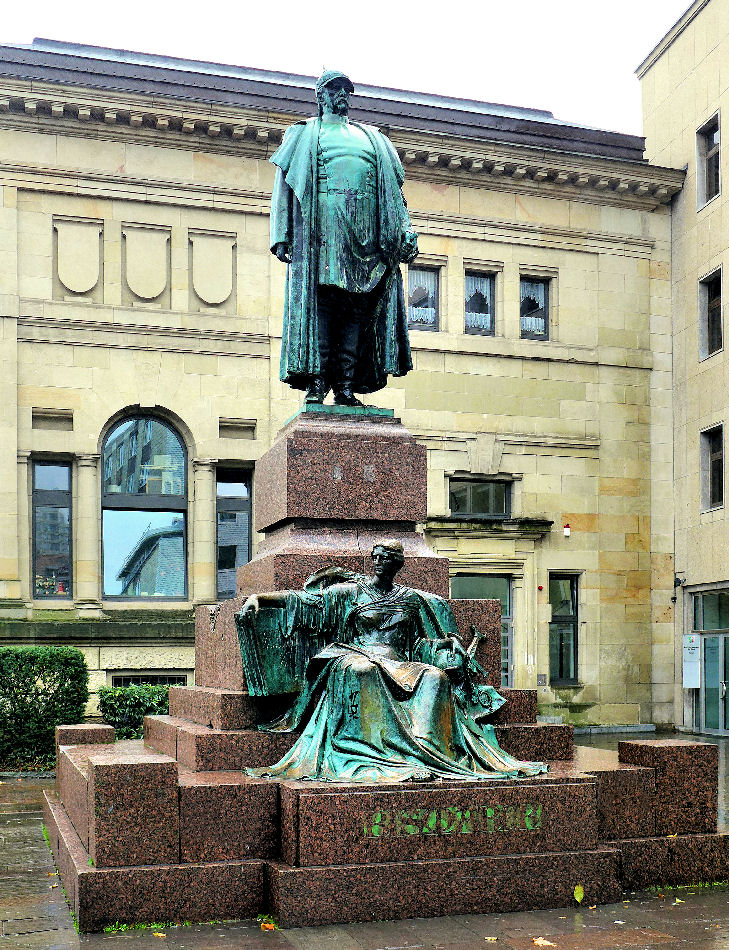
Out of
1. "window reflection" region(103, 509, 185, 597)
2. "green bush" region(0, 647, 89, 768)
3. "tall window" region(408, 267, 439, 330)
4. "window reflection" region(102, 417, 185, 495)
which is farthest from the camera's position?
"tall window" region(408, 267, 439, 330)

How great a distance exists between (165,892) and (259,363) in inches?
732

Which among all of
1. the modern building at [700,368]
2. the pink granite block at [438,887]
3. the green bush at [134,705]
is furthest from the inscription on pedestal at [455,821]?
the modern building at [700,368]

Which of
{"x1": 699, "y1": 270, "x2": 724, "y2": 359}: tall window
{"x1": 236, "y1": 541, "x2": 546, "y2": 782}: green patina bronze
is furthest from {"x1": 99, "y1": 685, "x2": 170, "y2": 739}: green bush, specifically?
{"x1": 699, "y1": 270, "x2": 724, "y2": 359}: tall window

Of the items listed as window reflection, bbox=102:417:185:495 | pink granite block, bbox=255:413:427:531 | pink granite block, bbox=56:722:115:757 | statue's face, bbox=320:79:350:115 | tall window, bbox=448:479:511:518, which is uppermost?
statue's face, bbox=320:79:350:115

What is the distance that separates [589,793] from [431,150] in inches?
822

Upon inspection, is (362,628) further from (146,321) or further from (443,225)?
(443,225)

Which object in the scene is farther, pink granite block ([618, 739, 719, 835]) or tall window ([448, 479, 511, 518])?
tall window ([448, 479, 511, 518])

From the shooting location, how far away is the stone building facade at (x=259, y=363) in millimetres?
24406

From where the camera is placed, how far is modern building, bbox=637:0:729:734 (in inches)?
1078

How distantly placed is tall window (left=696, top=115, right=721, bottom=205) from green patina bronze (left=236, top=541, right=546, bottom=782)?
70.0ft

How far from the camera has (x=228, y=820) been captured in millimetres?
8352

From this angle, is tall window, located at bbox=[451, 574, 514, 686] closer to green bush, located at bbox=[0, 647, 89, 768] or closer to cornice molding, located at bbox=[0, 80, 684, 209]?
cornice molding, located at bbox=[0, 80, 684, 209]

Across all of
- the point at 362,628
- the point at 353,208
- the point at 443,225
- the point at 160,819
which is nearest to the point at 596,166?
the point at 443,225

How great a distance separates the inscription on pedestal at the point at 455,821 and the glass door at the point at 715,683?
19829mm
